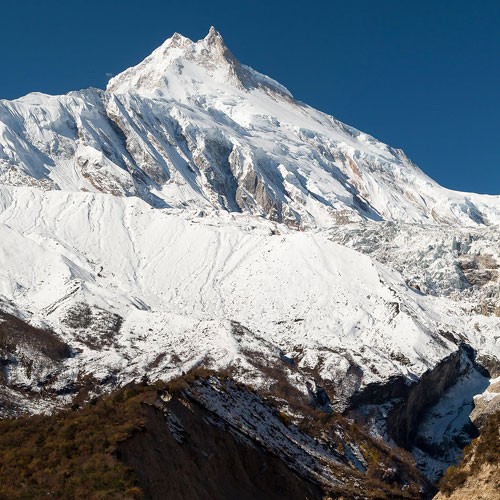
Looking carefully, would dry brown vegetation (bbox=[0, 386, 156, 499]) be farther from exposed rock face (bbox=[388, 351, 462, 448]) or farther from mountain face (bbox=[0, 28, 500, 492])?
exposed rock face (bbox=[388, 351, 462, 448])

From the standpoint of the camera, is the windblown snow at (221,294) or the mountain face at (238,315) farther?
the windblown snow at (221,294)

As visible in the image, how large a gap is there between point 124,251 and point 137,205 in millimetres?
25838

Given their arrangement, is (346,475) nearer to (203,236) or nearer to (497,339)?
(497,339)

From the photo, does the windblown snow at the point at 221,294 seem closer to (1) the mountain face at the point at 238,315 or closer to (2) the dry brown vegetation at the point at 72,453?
(1) the mountain face at the point at 238,315

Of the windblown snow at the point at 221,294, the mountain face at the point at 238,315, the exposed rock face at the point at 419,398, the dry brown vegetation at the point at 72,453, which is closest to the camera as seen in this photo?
the dry brown vegetation at the point at 72,453

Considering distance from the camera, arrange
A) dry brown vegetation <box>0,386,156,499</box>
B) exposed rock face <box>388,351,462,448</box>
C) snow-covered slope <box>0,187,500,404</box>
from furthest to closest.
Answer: snow-covered slope <box>0,187,500,404</box> → exposed rock face <box>388,351,462,448</box> → dry brown vegetation <box>0,386,156,499</box>

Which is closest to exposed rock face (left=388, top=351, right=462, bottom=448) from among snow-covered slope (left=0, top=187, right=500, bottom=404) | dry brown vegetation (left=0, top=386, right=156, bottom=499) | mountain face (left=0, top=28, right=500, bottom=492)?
mountain face (left=0, top=28, right=500, bottom=492)

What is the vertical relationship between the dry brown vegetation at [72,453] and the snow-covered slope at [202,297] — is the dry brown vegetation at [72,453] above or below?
below

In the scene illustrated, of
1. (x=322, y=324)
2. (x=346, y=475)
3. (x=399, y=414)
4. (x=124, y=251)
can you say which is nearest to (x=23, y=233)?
(x=124, y=251)

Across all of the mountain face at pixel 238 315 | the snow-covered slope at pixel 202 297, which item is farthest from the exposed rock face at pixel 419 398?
the snow-covered slope at pixel 202 297

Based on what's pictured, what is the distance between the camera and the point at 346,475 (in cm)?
5734

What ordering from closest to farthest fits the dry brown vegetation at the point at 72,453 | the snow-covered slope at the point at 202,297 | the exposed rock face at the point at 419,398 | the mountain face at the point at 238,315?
the dry brown vegetation at the point at 72,453, the mountain face at the point at 238,315, the exposed rock face at the point at 419,398, the snow-covered slope at the point at 202,297

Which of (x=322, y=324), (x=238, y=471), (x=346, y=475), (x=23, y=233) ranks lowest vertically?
(x=238, y=471)

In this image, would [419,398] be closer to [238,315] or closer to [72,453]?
[238,315]
